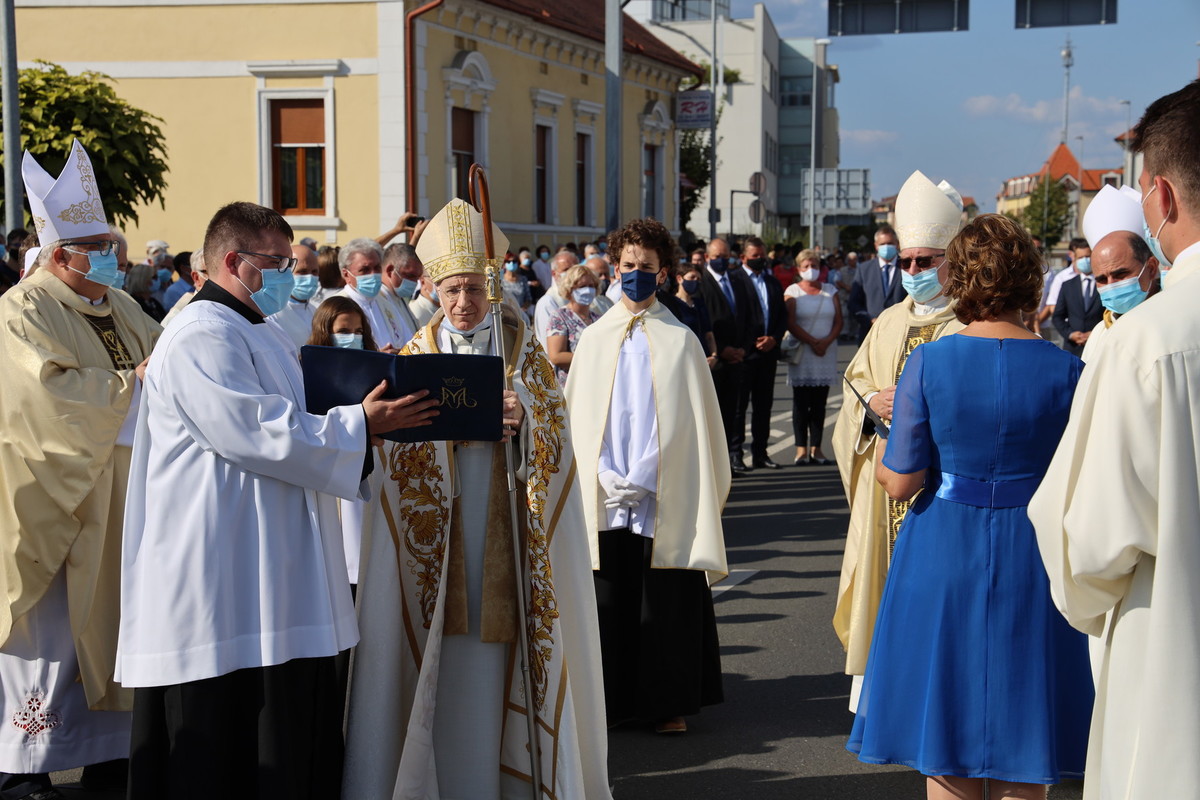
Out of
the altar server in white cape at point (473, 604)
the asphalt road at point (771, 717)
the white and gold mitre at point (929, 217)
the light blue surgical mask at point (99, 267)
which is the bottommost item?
the asphalt road at point (771, 717)

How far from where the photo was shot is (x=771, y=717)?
5.86 metres

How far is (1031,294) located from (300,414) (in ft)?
7.00

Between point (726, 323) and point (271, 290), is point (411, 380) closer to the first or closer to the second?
point (271, 290)

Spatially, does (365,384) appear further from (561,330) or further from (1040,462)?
(561,330)

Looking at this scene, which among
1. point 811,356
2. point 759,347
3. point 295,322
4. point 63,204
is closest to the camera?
point 63,204

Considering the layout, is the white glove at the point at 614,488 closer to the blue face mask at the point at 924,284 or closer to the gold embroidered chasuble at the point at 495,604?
the gold embroidered chasuble at the point at 495,604

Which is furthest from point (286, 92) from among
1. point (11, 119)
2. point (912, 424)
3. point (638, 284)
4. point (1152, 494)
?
point (1152, 494)

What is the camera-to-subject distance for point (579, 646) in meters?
4.67

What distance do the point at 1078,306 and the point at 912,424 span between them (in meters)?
10.6

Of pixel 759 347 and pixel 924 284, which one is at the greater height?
pixel 924 284

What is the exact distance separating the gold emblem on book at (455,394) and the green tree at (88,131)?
12137mm

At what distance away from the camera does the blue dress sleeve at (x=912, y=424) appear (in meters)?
3.83

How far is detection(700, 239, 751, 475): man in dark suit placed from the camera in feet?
40.3

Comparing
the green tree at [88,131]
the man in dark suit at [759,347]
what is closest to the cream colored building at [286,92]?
the green tree at [88,131]
